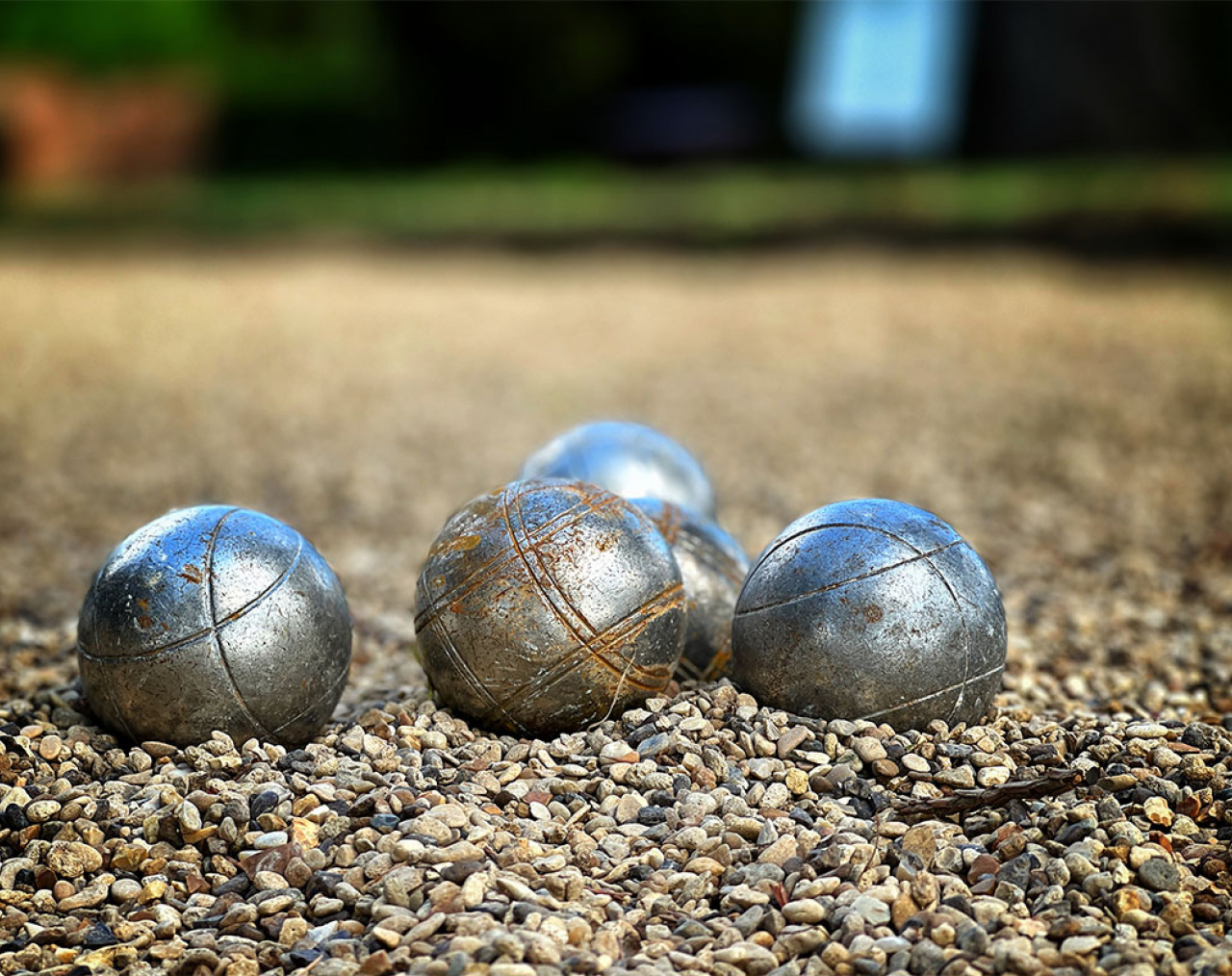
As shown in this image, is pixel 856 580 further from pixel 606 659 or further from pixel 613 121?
pixel 613 121

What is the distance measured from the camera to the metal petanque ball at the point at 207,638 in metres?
4.40

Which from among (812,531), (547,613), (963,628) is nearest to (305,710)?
(547,613)

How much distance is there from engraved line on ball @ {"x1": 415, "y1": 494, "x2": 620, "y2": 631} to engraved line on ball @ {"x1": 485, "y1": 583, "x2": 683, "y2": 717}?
0.37 meters

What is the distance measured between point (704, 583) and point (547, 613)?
3.02ft

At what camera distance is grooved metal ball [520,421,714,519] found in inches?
236

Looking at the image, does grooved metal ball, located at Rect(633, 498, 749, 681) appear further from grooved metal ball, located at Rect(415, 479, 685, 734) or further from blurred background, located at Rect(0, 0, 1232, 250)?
blurred background, located at Rect(0, 0, 1232, 250)

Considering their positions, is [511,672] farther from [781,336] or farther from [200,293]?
[200,293]

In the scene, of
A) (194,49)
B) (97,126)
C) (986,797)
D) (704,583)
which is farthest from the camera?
(194,49)

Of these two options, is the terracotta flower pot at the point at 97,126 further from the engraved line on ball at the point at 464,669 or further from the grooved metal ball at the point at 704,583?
the engraved line on ball at the point at 464,669

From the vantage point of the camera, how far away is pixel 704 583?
5.11 meters

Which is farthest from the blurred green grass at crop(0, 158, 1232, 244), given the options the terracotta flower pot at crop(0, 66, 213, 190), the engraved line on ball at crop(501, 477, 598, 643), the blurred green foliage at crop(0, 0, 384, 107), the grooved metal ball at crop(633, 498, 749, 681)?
the engraved line on ball at crop(501, 477, 598, 643)

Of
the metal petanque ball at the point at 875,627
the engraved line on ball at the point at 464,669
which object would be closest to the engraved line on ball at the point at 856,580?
the metal petanque ball at the point at 875,627

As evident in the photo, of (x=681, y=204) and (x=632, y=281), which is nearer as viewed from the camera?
(x=632, y=281)

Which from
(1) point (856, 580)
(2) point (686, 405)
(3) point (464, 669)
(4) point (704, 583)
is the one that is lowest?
(2) point (686, 405)
